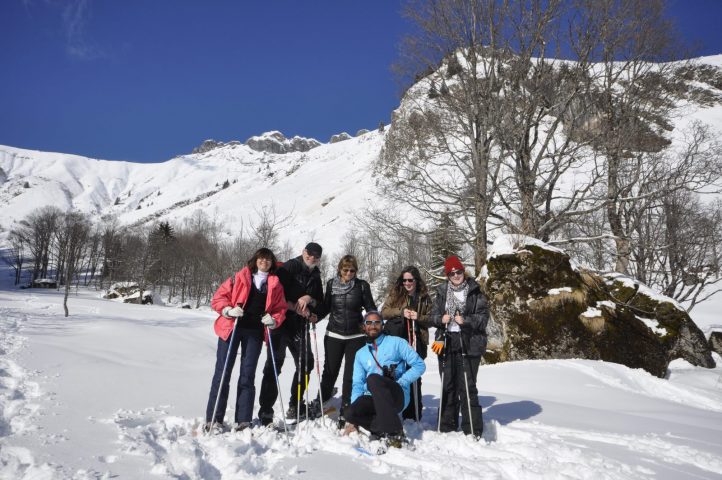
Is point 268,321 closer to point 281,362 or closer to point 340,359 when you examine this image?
point 281,362

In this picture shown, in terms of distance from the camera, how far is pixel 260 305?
14.8 feet

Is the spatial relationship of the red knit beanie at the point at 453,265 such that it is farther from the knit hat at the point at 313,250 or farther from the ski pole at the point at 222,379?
the ski pole at the point at 222,379

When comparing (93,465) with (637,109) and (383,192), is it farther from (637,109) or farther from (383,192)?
(637,109)

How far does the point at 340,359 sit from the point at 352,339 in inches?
11.7

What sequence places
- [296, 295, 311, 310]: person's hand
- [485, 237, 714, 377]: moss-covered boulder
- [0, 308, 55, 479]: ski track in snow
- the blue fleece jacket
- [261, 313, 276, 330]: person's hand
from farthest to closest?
[485, 237, 714, 377]: moss-covered boulder
[296, 295, 311, 310]: person's hand
the blue fleece jacket
[261, 313, 276, 330]: person's hand
[0, 308, 55, 479]: ski track in snow

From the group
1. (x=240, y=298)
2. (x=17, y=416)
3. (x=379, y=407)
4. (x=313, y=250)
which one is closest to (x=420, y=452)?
(x=379, y=407)

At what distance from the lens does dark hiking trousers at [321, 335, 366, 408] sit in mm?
4844

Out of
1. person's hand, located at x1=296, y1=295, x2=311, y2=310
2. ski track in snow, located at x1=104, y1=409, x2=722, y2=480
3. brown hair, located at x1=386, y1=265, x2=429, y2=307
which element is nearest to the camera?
ski track in snow, located at x1=104, y1=409, x2=722, y2=480

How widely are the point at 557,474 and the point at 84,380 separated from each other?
594 centimetres

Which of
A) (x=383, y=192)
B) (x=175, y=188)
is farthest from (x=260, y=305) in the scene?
(x=175, y=188)

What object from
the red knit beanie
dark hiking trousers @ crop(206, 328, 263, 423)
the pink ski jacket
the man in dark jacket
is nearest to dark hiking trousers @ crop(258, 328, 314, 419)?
the man in dark jacket

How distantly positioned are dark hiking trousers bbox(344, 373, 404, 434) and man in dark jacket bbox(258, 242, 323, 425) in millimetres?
818

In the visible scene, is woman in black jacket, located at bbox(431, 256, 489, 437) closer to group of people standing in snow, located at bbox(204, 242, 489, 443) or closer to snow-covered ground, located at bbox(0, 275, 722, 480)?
group of people standing in snow, located at bbox(204, 242, 489, 443)

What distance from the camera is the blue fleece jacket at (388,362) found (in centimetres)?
452
